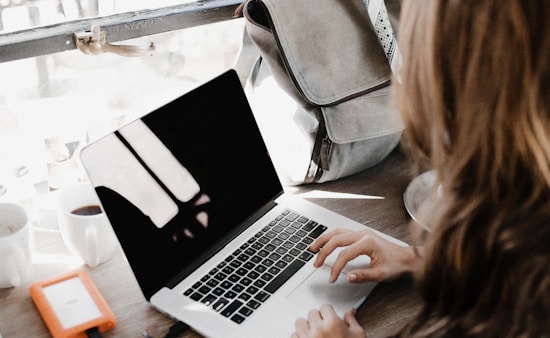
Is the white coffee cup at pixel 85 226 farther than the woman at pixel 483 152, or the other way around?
the white coffee cup at pixel 85 226

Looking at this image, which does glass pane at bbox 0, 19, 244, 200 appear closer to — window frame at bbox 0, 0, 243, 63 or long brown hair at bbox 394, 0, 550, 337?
window frame at bbox 0, 0, 243, 63

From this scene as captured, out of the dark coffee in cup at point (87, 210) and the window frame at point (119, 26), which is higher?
the window frame at point (119, 26)

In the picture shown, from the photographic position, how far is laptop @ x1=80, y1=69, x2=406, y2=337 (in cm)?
92

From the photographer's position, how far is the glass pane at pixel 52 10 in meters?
1.17

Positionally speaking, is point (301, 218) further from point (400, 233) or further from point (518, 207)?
point (518, 207)

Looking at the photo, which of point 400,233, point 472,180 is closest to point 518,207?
point 472,180

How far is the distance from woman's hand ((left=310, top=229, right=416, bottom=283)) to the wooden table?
0.03 metres

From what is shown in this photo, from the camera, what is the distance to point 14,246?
0.96 m

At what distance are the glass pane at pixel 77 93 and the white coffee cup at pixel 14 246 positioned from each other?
0.41 ft

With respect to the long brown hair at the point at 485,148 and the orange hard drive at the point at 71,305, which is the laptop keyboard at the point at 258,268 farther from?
the long brown hair at the point at 485,148

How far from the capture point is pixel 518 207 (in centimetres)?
66

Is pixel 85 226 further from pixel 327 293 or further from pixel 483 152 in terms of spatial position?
pixel 483 152

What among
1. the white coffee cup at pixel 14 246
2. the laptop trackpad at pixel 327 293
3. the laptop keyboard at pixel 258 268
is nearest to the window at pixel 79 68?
the white coffee cup at pixel 14 246

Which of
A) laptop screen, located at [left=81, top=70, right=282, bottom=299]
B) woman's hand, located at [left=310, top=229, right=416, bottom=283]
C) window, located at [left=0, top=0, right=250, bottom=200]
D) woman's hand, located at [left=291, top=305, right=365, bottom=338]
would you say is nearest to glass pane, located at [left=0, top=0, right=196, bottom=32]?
window, located at [left=0, top=0, right=250, bottom=200]
